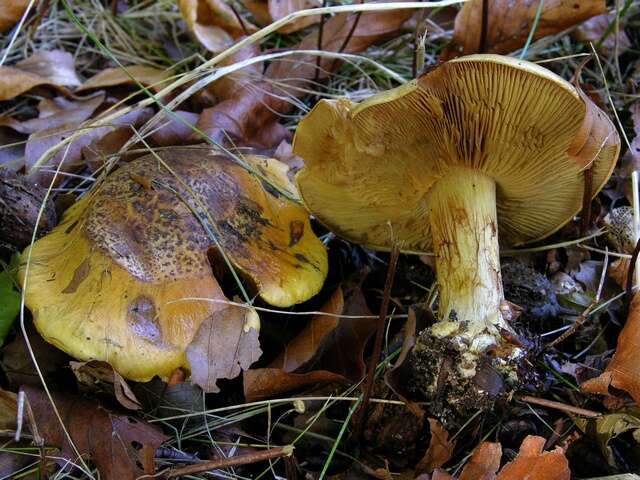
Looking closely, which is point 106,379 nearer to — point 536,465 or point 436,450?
point 436,450

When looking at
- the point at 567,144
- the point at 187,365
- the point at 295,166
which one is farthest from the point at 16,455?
the point at 567,144

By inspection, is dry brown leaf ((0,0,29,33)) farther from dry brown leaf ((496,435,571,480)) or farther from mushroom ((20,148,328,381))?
dry brown leaf ((496,435,571,480))

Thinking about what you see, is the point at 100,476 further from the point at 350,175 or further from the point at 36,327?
the point at 350,175

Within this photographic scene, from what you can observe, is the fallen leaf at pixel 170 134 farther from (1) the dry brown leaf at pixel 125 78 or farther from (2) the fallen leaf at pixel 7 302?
(2) the fallen leaf at pixel 7 302

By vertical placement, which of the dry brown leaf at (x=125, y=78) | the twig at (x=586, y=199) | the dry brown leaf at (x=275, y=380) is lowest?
the dry brown leaf at (x=275, y=380)

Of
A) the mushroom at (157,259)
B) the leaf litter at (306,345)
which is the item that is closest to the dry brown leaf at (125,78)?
the leaf litter at (306,345)
